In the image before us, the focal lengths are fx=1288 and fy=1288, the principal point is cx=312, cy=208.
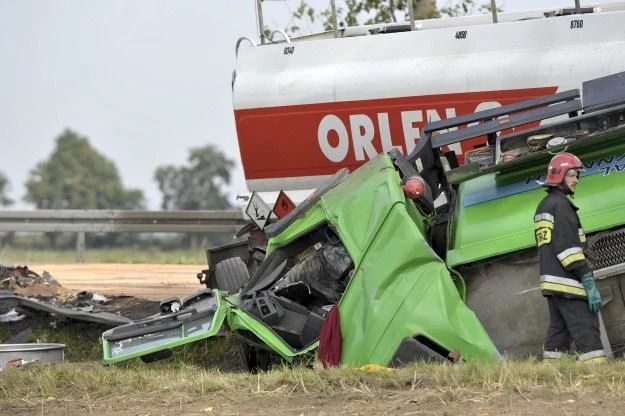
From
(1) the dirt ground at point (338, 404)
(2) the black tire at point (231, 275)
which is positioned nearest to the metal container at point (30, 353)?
(2) the black tire at point (231, 275)

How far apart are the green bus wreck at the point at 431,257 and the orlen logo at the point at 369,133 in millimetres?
3310

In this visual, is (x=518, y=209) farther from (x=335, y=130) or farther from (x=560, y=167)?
(x=335, y=130)

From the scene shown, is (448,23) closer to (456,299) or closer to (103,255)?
(456,299)

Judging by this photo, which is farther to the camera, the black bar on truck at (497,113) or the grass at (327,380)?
the black bar on truck at (497,113)

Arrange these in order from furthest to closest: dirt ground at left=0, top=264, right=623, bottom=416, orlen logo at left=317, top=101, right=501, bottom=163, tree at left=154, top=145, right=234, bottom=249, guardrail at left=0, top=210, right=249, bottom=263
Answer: tree at left=154, top=145, right=234, bottom=249 → guardrail at left=0, top=210, right=249, bottom=263 → orlen logo at left=317, top=101, right=501, bottom=163 → dirt ground at left=0, top=264, right=623, bottom=416

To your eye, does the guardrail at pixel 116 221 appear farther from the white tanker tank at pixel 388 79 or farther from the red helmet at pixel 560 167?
the red helmet at pixel 560 167

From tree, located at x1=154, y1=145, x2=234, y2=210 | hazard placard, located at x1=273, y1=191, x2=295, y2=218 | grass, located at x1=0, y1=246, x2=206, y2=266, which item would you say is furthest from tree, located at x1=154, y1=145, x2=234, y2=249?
hazard placard, located at x1=273, y1=191, x2=295, y2=218

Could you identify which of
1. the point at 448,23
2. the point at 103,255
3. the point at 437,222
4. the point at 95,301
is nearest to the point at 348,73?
Result: the point at 448,23

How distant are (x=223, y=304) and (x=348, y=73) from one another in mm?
4881

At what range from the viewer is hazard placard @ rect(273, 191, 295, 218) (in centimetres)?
1293

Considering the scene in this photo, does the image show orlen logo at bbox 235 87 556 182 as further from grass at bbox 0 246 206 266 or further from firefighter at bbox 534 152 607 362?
grass at bbox 0 246 206 266

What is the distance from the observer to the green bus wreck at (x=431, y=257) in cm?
812

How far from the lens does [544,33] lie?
40.9 feet

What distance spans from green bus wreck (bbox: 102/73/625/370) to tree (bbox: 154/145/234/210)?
1908 inches
